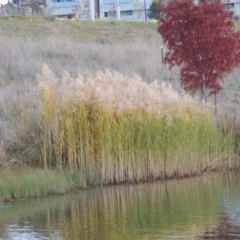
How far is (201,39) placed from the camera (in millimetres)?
Answer: 27188

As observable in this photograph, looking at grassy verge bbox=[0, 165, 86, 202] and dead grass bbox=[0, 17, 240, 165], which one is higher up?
dead grass bbox=[0, 17, 240, 165]

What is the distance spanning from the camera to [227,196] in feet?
66.6

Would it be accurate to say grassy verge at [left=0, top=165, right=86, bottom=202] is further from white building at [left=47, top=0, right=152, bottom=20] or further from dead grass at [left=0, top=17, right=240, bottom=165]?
white building at [left=47, top=0, right=152, bottom=20]

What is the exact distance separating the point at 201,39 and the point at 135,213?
34.2ft

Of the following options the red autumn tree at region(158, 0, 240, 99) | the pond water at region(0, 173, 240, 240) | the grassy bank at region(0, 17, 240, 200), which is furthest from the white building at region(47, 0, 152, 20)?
the pond water at region(0, 173, 240, 240)

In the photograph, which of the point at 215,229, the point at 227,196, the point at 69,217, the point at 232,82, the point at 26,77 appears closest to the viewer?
the point at 215,229

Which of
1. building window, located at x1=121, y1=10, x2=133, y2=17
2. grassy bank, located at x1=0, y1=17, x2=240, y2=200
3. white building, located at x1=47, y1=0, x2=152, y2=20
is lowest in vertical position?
grassy bank, located at x1=0, y1=17, x2=240, y2=200

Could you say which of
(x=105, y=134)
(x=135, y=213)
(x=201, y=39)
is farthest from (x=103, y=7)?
(x=135, y=213)

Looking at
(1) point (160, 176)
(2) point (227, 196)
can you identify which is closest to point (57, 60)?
(1) point (160, 176)

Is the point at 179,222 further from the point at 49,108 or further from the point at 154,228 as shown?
the point at 49,108

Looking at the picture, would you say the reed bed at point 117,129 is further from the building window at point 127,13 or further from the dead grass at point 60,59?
the building window at point 127,13

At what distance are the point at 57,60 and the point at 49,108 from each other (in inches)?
725

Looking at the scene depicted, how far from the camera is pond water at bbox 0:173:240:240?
15984 mm

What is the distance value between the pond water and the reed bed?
641 millimetres
